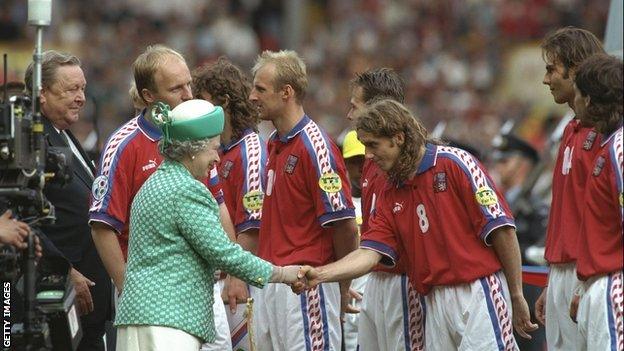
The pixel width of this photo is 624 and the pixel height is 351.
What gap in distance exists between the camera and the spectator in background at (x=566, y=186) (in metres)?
8.38

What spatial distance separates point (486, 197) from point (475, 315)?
2.13 ft

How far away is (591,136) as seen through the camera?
Answer: 8.35 m

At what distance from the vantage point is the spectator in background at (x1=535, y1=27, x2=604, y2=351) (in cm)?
838

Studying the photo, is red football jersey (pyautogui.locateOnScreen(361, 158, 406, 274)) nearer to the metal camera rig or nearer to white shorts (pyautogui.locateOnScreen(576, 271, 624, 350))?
white shorts (pyautogui.locateOnScreen(576, 271, 624, 350))

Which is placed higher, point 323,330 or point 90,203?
point 90,203

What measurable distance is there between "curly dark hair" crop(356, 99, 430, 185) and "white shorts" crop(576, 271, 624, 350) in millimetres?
1262

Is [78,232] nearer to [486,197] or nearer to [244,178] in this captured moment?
[244,178]

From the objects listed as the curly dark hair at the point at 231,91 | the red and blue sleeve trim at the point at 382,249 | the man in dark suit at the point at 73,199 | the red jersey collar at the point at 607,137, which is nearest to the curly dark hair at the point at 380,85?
the curly dark hair at the point at 231,91

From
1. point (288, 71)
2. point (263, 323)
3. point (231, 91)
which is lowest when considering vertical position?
point (263, 323)

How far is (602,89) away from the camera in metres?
7.78

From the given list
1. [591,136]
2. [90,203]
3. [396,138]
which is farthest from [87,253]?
[591,136]

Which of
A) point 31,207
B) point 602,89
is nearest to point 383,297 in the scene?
point 602,89

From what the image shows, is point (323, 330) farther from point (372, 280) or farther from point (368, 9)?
point (368, 9)

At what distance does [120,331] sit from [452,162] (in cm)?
206
